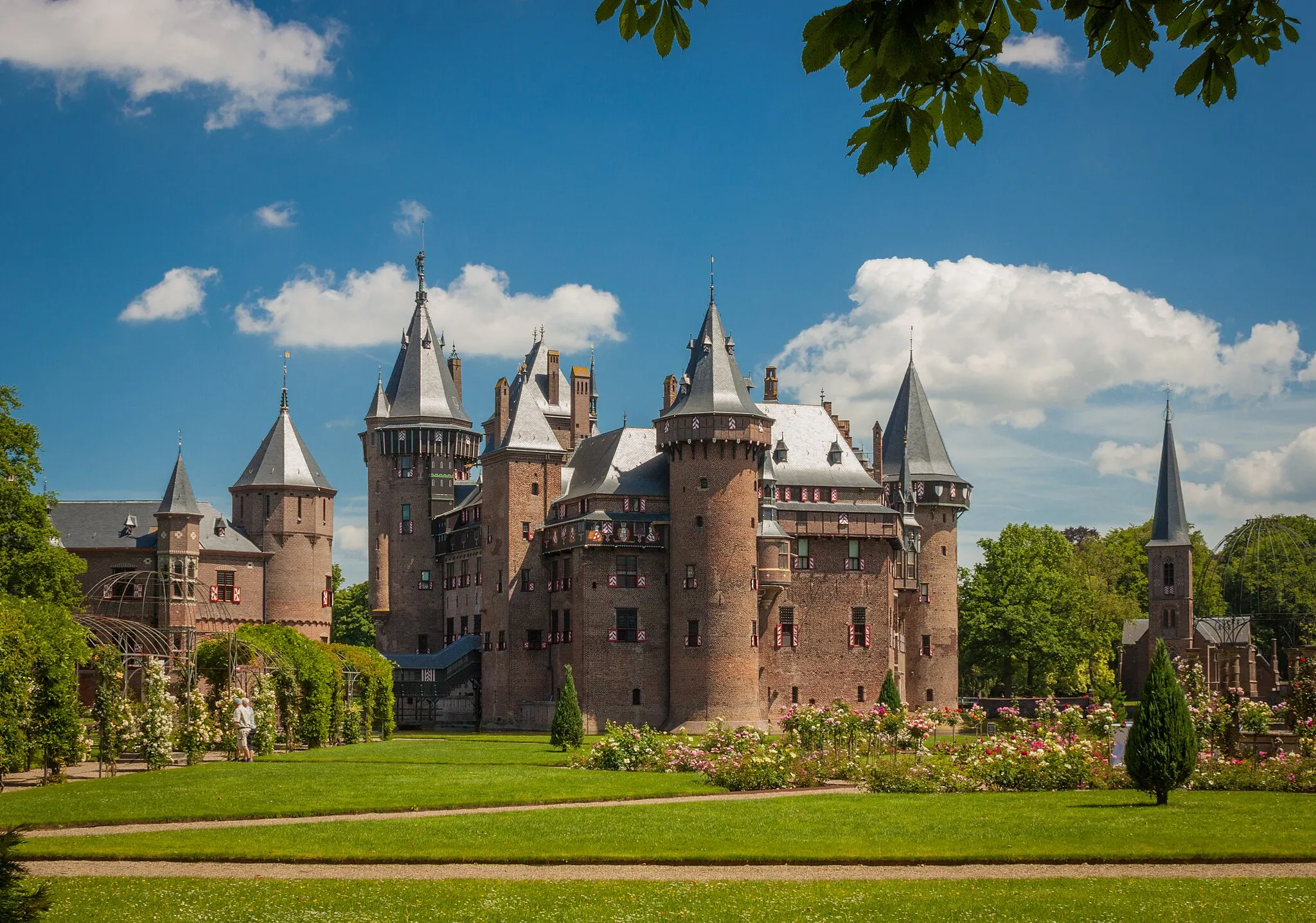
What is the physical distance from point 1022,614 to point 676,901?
2672 inches

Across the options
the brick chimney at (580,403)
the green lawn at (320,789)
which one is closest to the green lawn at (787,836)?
the green lawn at (320,789)

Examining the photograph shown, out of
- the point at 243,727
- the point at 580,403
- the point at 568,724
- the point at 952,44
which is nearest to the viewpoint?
the point at 952,44

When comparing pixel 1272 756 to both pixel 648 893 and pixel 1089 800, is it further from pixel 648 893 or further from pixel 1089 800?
pixel 648 893

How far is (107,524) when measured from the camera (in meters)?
64.8

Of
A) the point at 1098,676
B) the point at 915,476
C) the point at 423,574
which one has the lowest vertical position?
the point at 1098,676

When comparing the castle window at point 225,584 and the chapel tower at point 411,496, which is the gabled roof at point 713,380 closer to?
the chapel tower at point 411,496

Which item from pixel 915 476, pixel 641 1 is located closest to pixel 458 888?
pixel 641 1

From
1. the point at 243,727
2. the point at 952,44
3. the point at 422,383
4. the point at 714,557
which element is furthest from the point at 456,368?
the point at 952,44

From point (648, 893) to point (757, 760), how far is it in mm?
13496

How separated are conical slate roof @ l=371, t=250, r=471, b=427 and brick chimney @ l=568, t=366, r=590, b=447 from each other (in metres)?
6.75

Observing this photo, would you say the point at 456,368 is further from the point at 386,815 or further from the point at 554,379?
the point at 386,815

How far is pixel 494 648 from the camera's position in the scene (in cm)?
6919

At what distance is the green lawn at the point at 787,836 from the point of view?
1797cm

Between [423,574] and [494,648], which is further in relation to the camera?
[423,574]
